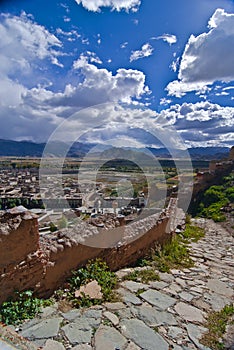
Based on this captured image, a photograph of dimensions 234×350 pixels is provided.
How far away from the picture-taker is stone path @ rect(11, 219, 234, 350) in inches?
80.0

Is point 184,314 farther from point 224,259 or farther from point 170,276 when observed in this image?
point 224,259

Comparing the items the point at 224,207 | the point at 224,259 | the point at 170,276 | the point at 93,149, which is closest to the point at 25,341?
the point at 170,276

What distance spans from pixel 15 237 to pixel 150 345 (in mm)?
1637

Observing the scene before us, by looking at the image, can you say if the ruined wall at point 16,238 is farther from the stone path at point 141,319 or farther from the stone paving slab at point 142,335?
the stone paving slab at point 142,335

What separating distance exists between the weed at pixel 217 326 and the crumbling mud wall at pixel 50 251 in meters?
1.56

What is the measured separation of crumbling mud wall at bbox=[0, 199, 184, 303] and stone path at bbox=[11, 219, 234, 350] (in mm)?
326

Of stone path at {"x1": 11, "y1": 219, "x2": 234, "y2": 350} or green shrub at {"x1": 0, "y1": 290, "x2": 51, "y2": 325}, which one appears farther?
green shrub at {"x1": 0, "y1": 290, "x2": 51, "y2": 325}

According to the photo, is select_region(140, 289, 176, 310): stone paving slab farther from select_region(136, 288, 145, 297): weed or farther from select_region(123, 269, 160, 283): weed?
select_region(123, 269, 160, 283): weed

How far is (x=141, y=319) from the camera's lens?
2.40 metres

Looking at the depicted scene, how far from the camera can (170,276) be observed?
365 centimetres

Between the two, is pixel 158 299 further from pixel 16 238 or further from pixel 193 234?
pixel 193 234

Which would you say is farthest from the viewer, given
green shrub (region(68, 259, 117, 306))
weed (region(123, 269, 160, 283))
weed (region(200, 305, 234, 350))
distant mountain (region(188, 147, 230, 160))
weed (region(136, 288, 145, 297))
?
distant mountain (region(188, 147, 230, 160))

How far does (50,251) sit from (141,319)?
4.19ft

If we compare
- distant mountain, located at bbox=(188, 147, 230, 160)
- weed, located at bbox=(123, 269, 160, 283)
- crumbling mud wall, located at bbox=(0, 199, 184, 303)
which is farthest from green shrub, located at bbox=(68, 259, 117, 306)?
distant mountain, located at bbox=(188, 147, 230, 160)
